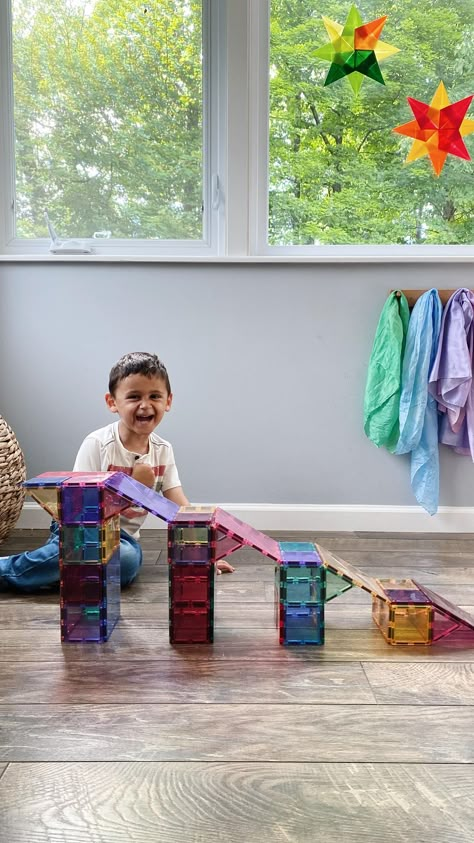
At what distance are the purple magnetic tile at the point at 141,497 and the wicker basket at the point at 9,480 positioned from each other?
2.04 feet

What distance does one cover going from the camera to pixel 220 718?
3.24ft

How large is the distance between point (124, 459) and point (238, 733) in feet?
2.77

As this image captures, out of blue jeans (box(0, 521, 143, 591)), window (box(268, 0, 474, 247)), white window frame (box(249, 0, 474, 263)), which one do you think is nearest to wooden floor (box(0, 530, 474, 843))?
blue jeans (box(0, 521, 143, 591))

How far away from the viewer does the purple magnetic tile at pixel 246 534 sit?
1.23 m

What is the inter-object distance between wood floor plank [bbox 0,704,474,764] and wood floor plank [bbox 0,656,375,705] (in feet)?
0.09

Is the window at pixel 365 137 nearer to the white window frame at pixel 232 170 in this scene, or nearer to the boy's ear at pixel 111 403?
the white window frame at pixel 232 170

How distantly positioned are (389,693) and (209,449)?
1187 millimetres

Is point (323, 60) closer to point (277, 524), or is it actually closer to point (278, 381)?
point (278, 381)

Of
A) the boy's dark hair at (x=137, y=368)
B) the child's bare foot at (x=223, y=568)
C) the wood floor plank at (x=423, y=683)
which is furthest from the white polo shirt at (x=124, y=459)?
the wood floor plank at (x=423, y=683)

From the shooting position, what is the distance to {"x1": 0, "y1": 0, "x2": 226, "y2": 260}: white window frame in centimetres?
209

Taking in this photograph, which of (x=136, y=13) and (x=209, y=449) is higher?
(x=136, y=13)

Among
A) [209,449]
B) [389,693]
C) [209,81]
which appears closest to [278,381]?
[209,449]

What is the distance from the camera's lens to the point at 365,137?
2125 millimetres

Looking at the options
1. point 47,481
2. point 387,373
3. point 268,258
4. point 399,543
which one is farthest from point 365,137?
point 47,481
